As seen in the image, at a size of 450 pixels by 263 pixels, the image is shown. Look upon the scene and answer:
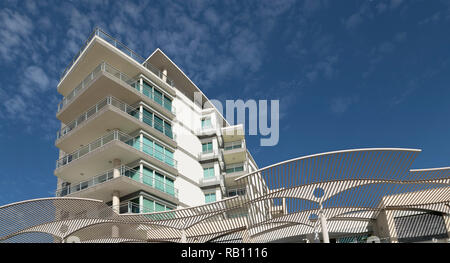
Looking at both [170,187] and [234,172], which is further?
[234,172]

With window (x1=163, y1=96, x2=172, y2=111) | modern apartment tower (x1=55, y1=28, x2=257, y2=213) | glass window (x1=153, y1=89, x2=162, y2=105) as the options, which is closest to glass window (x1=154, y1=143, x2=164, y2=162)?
modern apartment tower (x1=55, y1=28, x2=257, y2=213)

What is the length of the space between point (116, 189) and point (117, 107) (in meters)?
6.30

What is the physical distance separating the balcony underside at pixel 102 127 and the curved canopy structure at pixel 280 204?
9.15 metres

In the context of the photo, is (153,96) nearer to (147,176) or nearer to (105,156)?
(105,156)

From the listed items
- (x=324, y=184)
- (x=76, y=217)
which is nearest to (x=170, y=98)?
(x=76, y=217)

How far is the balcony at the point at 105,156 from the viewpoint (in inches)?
1102

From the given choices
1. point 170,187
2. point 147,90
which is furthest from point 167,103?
point 170,187

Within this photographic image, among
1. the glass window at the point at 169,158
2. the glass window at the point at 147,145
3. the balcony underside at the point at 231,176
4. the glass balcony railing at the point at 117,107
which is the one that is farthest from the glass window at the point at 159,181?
the balcony underside at the point at 231,176

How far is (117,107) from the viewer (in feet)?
96.6

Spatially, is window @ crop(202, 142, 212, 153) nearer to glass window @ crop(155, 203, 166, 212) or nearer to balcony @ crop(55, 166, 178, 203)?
balcony @ crop(55, 166, 178, 203)

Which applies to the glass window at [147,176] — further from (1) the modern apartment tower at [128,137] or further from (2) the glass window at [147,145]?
(2) the glass window at [147,145]

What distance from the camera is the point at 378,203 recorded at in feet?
70.9

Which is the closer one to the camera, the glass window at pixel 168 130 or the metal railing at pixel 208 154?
the glass window at pixel 168 130
